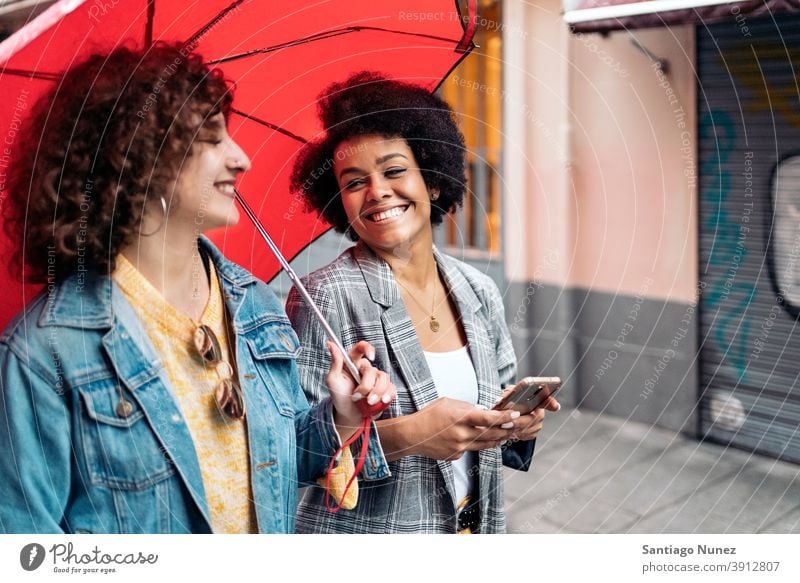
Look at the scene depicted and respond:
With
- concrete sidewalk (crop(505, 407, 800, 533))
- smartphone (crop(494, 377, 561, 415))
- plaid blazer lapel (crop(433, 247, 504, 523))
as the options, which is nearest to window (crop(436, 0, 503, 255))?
plaid blazer lapel (crop(433, 247, 504, 523))

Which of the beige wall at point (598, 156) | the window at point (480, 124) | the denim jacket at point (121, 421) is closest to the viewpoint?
the denim jacket at point (121, 421)

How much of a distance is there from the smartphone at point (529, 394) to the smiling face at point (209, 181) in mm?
620

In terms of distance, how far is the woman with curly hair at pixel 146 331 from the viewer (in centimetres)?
158

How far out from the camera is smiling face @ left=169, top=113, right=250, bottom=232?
5.44 ft

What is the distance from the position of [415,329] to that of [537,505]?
1.68 metres

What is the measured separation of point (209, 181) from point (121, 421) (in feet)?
1.52

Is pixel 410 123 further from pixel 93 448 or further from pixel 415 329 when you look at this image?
pixel 93 448

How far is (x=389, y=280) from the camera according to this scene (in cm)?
174

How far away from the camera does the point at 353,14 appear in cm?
177
